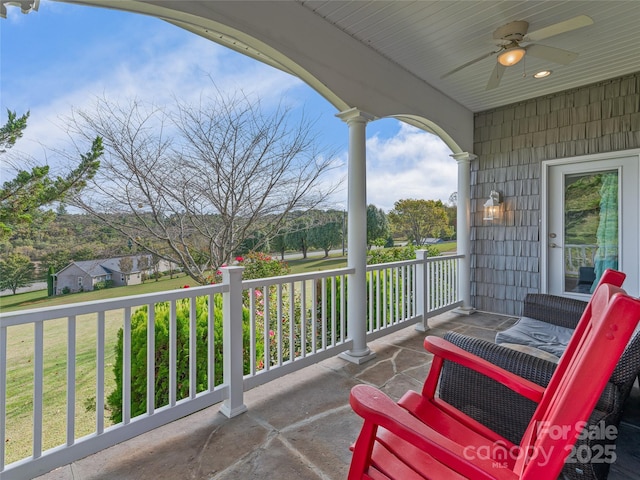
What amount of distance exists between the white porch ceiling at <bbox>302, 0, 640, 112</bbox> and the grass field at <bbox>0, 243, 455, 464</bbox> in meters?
3.60

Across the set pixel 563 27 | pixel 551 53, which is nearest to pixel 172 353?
pixel 563 27

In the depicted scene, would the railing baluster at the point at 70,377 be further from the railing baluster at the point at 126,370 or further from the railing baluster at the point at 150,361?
the railing baluster at the point at 150,361

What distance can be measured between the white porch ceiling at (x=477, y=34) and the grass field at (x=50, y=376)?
3.60 meters

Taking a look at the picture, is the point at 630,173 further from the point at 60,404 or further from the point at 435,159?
the point at 60,404

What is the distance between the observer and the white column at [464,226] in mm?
4629

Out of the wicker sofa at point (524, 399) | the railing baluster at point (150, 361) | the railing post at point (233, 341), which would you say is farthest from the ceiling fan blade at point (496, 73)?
the railing baluster at point (150, 361)

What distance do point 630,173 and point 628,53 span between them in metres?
1.30

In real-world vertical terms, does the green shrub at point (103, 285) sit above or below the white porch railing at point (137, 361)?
above

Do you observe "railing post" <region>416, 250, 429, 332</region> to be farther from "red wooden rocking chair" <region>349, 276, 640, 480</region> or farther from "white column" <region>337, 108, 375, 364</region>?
"red wooden rocking chair" <region>349, 276, 640, 480</region>

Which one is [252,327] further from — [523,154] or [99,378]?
[523,154]

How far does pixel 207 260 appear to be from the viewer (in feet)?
14.2

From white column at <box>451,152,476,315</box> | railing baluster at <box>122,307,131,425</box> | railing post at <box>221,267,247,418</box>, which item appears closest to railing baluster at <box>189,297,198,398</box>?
railing post at <box>221,267,247,418</box>

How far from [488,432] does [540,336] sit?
5.07 feet

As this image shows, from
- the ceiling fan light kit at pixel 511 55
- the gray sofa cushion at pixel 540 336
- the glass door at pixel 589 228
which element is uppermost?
the ceiling fan light kit at pixel 511 55
